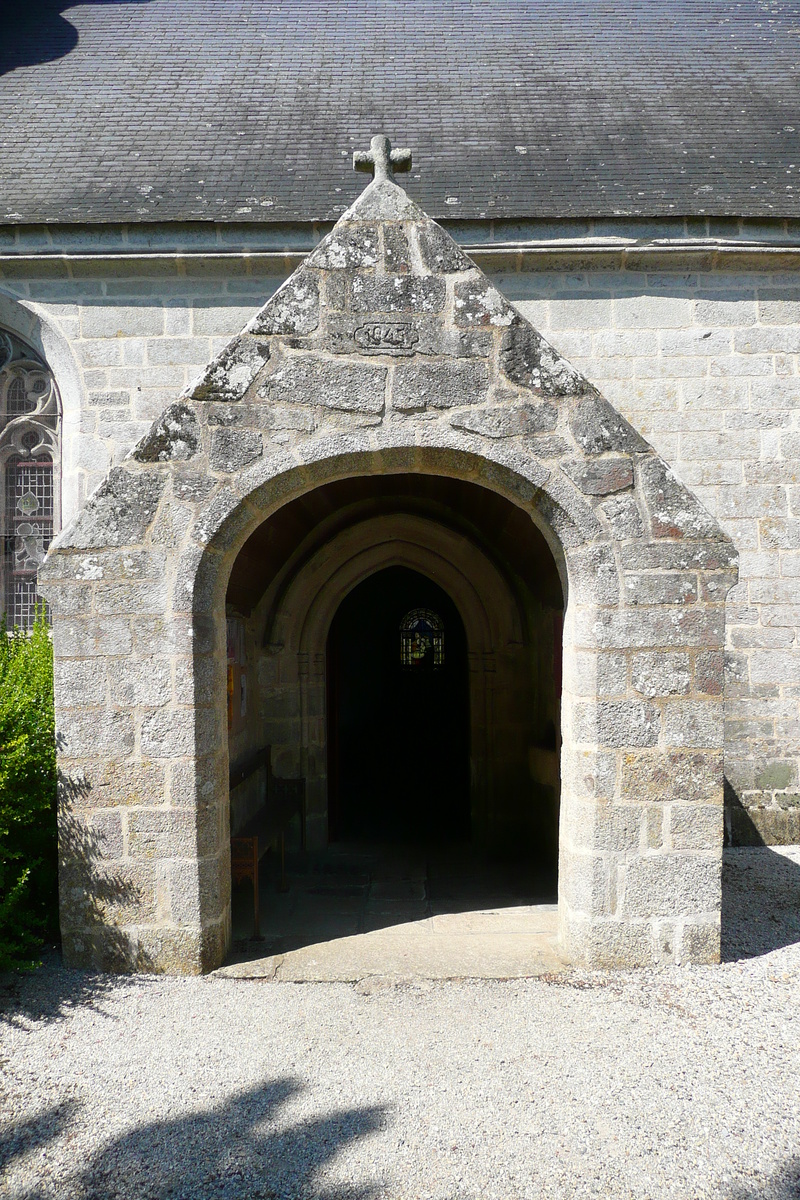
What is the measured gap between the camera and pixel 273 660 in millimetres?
5723

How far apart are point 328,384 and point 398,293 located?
1.64 feet

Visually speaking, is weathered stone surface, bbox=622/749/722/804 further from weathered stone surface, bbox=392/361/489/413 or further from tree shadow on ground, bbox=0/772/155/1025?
tree shadow on ground, bbox=0/772/155/1025

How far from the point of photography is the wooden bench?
12.8 ft

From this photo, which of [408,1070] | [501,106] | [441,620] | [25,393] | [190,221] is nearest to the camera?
[408,1070]

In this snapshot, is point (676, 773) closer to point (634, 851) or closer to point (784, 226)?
point (634, 851)

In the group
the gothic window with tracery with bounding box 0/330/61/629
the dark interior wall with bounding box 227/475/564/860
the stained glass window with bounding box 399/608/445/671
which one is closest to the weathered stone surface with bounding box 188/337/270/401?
the dark interior wall with bounding box 227/475/564/860

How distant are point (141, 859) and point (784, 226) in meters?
6.03

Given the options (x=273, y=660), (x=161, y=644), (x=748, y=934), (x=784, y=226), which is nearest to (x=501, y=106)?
(x=784, y=226)

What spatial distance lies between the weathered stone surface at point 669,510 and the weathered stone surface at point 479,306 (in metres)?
0.87

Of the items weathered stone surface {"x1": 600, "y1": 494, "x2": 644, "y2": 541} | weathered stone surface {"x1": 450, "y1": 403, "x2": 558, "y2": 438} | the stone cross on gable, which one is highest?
the stone cross on gable

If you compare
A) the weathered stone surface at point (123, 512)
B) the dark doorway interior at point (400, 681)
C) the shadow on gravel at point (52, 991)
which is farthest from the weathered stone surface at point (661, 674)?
the dark doorway interior at point (400, 681)

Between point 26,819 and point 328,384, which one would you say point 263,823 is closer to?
point 26,819

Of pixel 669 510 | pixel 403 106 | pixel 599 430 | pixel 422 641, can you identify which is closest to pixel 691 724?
pixel 669 510

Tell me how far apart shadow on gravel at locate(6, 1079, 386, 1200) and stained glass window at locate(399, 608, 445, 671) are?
26.6ft
